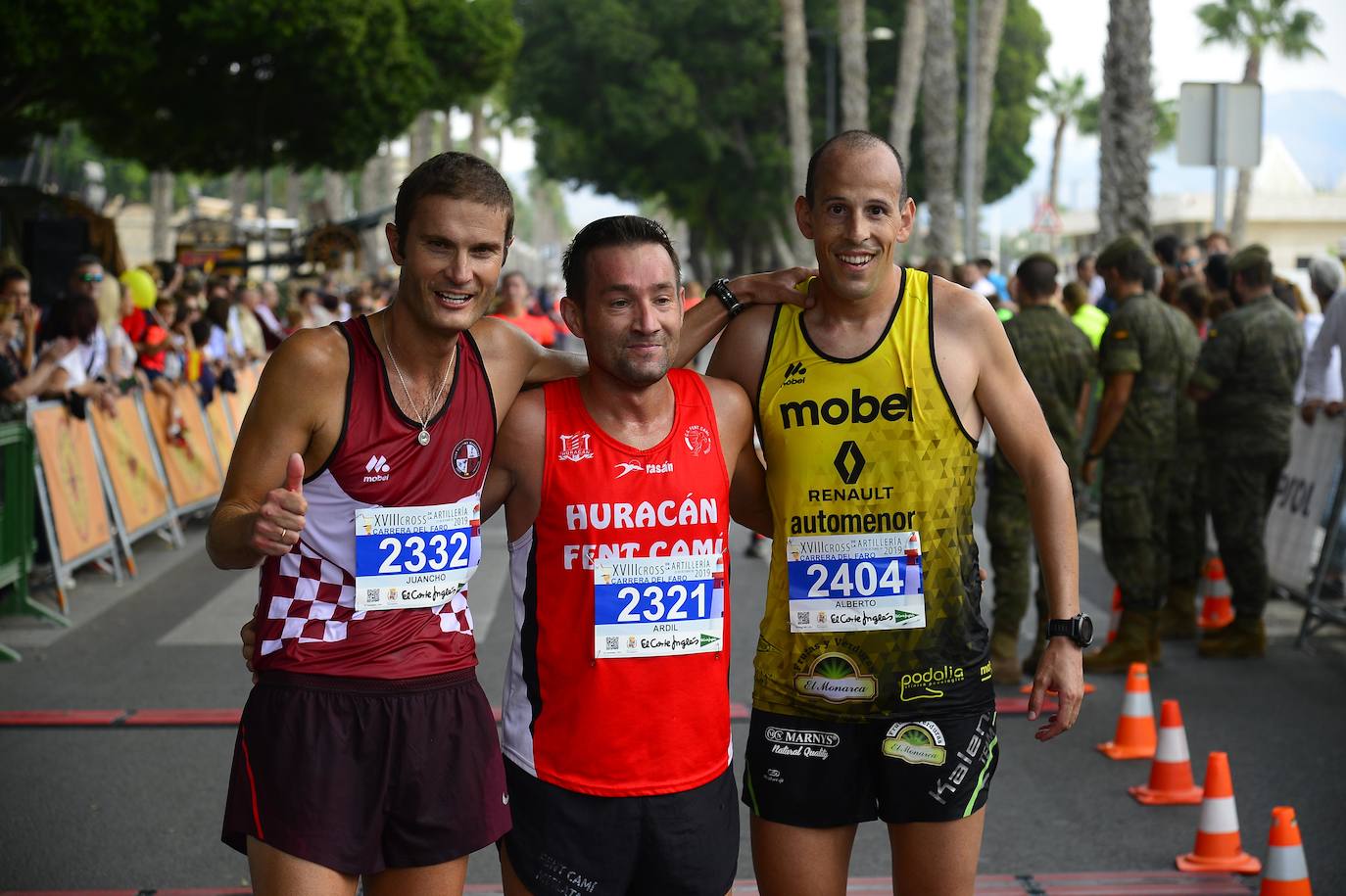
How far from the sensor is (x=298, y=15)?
26219 millimetres

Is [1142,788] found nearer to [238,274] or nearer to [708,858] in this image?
[708,858]

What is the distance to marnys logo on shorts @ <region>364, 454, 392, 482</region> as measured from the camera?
3.35 m

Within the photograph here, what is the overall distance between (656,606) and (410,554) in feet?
1.71

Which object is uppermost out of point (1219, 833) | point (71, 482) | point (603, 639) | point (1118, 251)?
point (1118, 251)

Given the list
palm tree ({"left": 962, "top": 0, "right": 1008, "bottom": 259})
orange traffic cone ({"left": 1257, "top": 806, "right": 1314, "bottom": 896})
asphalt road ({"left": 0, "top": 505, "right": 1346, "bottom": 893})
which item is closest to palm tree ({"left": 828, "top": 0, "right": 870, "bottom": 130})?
palm tree ({"left": 962, "top": 0, "right": 1008, "bottom": 259})

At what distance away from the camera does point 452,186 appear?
11.1ft

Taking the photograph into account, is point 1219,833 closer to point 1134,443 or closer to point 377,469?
point 1134,443

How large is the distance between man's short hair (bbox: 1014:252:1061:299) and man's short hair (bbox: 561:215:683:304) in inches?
209

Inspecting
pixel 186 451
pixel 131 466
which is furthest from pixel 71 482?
pixel 186 451

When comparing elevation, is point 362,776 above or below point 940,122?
below

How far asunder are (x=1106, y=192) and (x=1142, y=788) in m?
13.6

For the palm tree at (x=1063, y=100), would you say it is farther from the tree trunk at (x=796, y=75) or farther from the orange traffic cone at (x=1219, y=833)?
the orange traffic cone at (x=1219, y=833)

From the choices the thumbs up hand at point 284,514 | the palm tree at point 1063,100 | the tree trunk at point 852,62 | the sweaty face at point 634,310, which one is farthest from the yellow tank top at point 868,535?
the palm tree at point 1063,100

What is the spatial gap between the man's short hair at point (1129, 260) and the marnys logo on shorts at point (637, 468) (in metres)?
5.72
